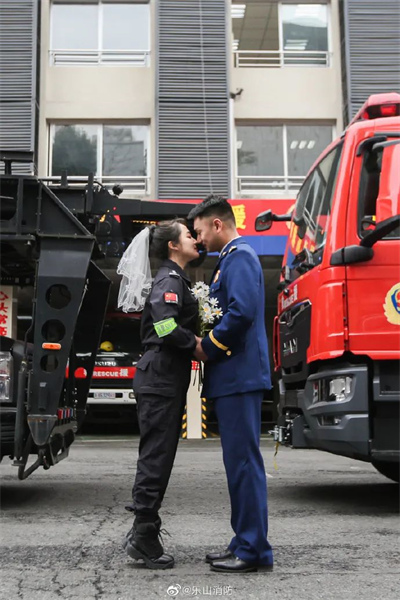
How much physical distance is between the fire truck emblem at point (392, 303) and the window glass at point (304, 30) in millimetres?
14454

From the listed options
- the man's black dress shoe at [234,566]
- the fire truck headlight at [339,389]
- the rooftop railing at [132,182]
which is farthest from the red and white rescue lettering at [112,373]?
the man's black dress shoe at [234,566]

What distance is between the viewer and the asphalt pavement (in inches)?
137

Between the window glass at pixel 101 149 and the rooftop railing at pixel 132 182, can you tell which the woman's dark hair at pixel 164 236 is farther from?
the window glass at pixel 101 149

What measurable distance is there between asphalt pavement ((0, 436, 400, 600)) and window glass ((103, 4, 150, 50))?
42.6ft

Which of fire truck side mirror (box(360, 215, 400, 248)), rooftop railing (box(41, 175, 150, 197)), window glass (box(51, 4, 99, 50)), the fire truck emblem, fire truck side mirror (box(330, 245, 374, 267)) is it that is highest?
window glass (box(51, 4, 99, 50))

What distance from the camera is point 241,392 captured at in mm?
3828

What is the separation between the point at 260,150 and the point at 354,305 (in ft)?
43.1

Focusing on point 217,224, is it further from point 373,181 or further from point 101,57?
point 101,57

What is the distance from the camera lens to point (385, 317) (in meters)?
5.27

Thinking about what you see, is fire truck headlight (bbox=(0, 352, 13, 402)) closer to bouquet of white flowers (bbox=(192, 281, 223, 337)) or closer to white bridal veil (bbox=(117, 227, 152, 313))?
white bridal veil (bbox=(117, 227, 152, 313))

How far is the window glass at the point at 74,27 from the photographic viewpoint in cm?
1812

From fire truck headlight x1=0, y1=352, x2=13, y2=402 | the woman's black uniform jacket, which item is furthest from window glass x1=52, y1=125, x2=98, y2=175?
the woman's black uniform jacket

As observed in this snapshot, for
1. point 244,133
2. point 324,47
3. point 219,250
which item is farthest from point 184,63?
point 219,250

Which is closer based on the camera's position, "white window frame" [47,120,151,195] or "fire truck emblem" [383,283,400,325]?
"fire truck emblem" [383,283,400,325]
